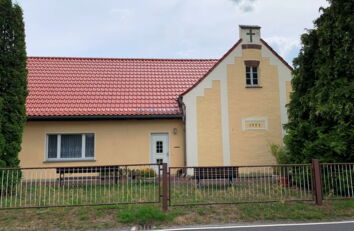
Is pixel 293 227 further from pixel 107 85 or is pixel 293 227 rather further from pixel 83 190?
pixel 107 85

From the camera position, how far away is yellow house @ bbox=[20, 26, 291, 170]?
1323 cm

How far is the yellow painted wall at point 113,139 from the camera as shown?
43.1ft

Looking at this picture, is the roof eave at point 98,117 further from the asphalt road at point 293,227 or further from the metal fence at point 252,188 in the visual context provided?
the asphalt road at point 293,227

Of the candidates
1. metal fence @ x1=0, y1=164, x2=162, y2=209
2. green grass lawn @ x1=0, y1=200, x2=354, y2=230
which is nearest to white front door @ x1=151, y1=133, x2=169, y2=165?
metal fence @ x1=0, y1=164, x2=162, y2=209

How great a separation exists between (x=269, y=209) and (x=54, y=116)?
395 inches

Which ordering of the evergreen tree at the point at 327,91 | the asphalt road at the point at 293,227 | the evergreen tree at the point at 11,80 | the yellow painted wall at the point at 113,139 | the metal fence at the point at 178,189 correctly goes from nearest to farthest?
1. the asphalt road at the point at 293,227
2. the metal fence at the point at 178,189
3. the evergreen tree at the point at 327,91
4. the evergreen tree at the point at 11,80
5. the yellow painted wall at the point at 113,139

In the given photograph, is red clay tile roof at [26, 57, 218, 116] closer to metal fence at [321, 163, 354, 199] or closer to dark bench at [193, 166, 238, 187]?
dark bench at [193, 166, 238, 187]

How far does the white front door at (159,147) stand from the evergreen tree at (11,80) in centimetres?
587

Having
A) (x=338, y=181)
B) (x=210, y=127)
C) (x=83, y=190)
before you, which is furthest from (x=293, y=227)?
(x=210, y=127)

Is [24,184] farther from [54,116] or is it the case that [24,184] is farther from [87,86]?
[87,86]

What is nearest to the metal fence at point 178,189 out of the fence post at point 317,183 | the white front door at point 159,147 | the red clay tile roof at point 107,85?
the fence post at point 317,183

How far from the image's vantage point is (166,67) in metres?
17.8

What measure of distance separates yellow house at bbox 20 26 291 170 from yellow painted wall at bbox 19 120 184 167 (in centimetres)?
4

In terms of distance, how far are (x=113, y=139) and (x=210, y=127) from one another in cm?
468
